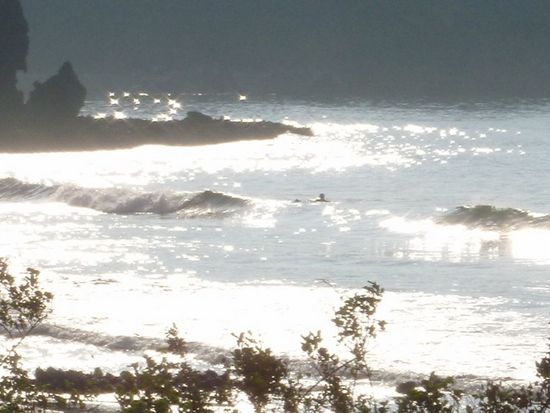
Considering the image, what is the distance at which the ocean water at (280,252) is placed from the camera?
27.9 meters

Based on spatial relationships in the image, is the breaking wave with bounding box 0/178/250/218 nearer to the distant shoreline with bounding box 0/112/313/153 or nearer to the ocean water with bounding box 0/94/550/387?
the ocean water with bounding box 0/94/550/387

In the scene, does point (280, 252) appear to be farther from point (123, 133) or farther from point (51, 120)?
point (123, 133)

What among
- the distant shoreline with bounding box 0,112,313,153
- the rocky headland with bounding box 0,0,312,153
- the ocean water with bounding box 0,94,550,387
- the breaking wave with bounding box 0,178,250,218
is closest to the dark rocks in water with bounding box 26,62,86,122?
the rocky headland with bounding box 0,0,312,153

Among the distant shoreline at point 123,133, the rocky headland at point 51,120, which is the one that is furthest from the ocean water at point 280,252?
the rocky headland at point 51,120

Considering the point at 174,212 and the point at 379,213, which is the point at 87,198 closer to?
the point at 174,212

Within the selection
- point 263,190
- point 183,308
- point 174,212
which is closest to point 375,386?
point 183,308

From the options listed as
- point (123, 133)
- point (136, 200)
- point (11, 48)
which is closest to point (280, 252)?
point (136, 200)

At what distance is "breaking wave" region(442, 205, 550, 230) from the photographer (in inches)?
2201

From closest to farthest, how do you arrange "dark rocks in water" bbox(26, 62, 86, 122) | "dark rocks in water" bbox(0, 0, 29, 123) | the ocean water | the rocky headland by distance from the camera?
the ocean water
"dark rocks in water" bbox(26, 62, 86, 122)
the rocky headland
"dark rocks in water" bbox(0, 0, 29, 123)

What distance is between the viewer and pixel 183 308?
105 ft

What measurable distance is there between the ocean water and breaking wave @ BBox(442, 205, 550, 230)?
12 cm

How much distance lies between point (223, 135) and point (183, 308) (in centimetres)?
9178

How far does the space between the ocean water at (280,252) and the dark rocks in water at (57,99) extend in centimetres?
506

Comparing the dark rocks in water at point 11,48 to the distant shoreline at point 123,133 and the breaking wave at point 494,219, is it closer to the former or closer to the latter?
the distant shoreline at point 123,133
